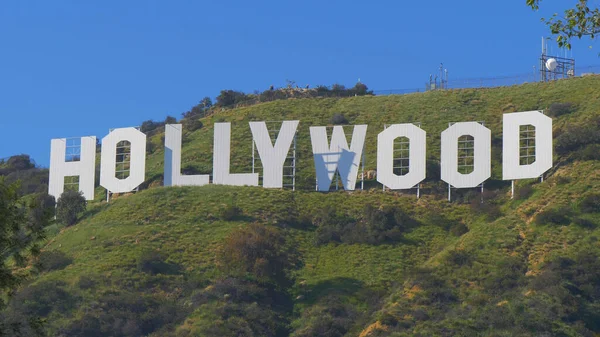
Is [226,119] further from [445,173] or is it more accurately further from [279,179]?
[445,173]

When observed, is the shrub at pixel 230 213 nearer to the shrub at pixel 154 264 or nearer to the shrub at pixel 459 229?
the shrub at pixel 154 264

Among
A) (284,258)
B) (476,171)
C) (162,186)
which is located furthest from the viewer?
(162,186)

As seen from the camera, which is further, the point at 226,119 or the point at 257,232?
the point at 226,119

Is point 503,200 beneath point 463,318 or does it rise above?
above

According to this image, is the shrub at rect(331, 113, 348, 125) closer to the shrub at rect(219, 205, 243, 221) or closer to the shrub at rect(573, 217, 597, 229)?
the shrub at rect(219, 205, 243, 221)

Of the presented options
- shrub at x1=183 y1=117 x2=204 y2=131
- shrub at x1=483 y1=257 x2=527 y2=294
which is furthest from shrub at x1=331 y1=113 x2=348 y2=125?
shrub at x1=483 y1=257 x2=527 y2=294

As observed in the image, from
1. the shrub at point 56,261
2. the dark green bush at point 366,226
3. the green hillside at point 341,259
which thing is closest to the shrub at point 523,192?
the green hillside at point 341,259

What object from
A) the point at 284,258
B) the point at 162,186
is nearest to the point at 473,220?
the point at 284,258
